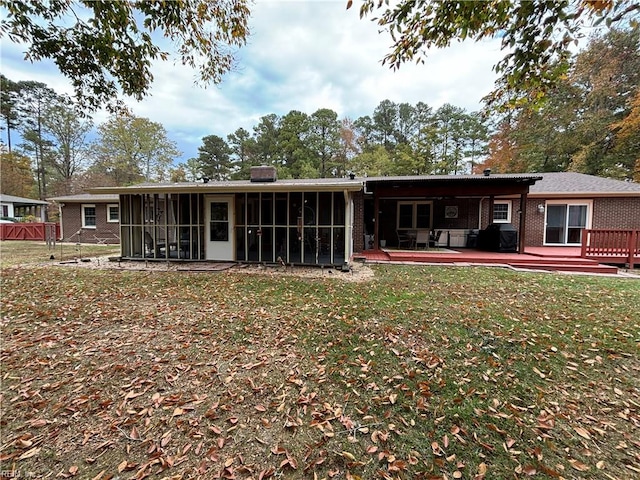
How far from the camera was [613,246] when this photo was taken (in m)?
8.46

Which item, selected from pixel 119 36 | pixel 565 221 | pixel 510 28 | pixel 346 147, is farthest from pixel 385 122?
pixel 119 36

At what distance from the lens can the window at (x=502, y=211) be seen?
12.0m

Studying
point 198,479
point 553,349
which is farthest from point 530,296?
point 198,479

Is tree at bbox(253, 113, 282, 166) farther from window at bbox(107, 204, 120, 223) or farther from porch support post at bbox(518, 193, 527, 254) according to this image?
porch support post at bbox(518, 193, 527, 254)

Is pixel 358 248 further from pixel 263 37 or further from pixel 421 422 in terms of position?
pixel 421 422

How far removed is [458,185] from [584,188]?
6.01 m

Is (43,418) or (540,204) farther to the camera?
(540,204)

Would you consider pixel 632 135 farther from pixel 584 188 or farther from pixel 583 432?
pixel 583 432

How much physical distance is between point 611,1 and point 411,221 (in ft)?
34.4

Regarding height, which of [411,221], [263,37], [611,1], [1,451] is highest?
[263,37]

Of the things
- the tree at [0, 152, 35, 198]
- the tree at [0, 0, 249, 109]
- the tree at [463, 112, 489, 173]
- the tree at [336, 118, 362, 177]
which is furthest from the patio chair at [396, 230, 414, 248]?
the tree at [0, 152, 35, 198]

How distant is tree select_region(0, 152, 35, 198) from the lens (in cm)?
2536

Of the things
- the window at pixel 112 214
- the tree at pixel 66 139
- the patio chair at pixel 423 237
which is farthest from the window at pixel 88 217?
the patio chair at pixel 423 237

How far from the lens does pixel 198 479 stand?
1.77 m
